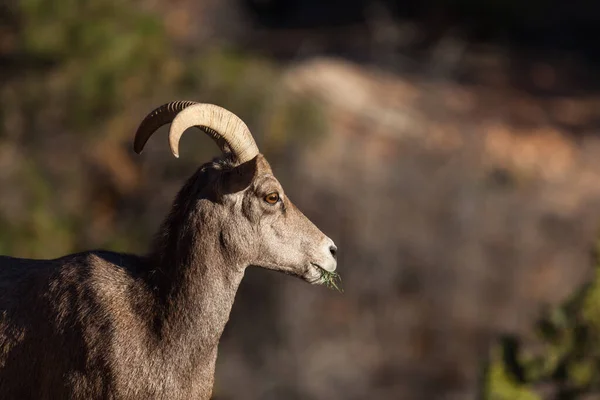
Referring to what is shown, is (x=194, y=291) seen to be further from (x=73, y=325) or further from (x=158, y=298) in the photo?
(x=73, y=325)

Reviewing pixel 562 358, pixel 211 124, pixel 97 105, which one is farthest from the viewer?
pixel 97 105

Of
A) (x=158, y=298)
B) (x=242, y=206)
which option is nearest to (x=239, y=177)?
(x=242, y=206)

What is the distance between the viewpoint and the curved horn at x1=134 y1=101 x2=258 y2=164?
281 inches

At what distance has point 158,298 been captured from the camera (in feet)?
23.9

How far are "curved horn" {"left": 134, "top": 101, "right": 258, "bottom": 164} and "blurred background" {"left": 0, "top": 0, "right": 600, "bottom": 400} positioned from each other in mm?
14482

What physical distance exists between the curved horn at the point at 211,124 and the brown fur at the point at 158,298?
0.41 feet

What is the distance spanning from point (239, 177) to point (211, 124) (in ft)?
1.18

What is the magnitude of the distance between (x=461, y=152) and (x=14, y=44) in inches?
377

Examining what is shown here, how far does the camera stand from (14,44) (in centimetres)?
2436

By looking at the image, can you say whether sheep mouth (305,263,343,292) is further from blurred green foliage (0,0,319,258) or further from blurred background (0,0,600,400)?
blurred green foliage (0,0,319,258)

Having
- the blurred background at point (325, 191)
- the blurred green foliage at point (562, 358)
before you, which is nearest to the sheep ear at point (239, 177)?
the blurred green foliage at point (562, 358)

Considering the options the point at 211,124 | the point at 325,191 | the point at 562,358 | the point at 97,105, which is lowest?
the point at 211,124

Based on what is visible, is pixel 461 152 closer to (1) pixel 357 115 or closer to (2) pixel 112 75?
(1) pixel 357 115

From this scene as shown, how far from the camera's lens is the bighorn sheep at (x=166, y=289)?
705 centimetres
